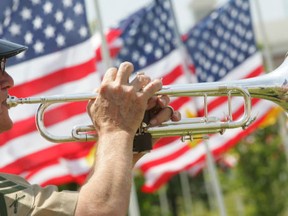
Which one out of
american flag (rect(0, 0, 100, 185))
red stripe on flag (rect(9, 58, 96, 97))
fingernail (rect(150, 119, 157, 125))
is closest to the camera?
fingernail (rect(150, 119, 157, 125))

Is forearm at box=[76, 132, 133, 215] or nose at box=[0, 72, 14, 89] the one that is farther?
nose at box=[0, 72, 14, 89]

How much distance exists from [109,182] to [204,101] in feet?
3.39

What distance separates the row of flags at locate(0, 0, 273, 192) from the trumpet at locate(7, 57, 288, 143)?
12.9 ft

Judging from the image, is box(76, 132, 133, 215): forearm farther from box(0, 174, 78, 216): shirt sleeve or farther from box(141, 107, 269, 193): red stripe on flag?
box(141, 107, 269, 193): red stripe on flag

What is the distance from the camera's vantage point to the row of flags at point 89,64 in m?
8.63

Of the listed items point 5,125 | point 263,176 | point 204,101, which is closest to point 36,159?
point 204,101

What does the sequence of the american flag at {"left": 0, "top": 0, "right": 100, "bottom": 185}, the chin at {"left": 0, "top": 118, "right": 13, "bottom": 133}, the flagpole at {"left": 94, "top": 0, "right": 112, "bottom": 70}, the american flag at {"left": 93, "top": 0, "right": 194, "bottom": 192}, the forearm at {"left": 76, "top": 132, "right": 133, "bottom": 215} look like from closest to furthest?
the forearm at {"left": 76, "top": 132, "right": 133, "bottom": 215} < the chin at {"left": 0, "top": 118, "right": 13, "bottom": 133} < the american flag at {"left": 0, "top": 0, "right": 100, "bottom": 185} < the flagpole at {"left": 94, "top": 0, "right": 112, "bottom": 70} < the american flag at {"left": 93, "top": 0, "right": 194, "bottom": 192}

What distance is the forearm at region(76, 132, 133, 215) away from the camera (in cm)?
360

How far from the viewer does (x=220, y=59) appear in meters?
13.1

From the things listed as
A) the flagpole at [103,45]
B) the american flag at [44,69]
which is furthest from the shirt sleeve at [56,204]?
the flagpole at [103,45]

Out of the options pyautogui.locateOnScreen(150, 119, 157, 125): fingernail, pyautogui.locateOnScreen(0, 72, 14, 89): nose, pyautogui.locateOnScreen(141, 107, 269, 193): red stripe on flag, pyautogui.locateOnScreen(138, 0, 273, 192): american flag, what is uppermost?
pyautogui.locateOnScreen(0, 72, 14, 89): nose

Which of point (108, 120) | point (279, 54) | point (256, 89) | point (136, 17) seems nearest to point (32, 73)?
point (136, 17)

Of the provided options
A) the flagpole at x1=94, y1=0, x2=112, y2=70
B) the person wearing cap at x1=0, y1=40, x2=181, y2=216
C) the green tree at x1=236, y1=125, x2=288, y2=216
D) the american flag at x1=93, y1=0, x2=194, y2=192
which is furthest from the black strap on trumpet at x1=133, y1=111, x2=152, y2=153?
the green tree at x1=236, y1=125, x2=288, y2=216

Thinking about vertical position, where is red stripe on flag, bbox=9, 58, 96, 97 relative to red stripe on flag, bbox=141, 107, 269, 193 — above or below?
above
